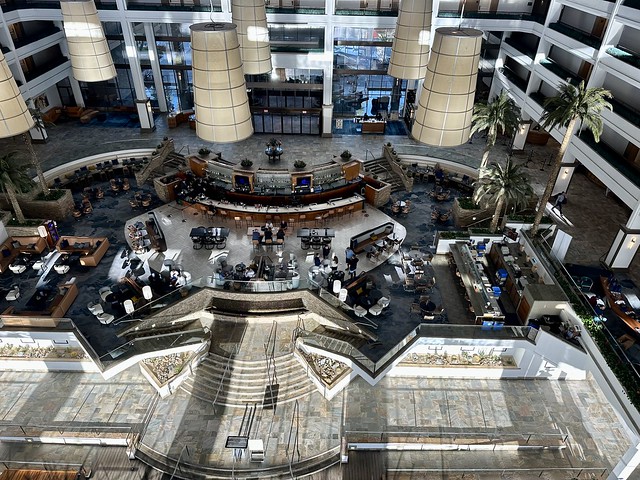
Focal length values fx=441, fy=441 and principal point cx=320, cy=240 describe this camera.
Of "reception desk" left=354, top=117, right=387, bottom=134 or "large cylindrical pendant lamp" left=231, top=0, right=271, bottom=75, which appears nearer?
"large cylindrical pendant lamp" left=231, top=0, right=271, bottom=75

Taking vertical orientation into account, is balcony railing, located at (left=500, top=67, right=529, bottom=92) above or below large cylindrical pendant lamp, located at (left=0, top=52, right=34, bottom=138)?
below

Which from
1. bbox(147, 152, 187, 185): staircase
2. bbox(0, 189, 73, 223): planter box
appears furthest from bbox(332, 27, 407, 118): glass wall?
bbox(0, 189, 73, 223): planter box

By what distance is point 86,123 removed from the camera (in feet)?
128

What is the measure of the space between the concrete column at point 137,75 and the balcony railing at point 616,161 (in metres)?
32.7

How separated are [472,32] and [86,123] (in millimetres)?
36770

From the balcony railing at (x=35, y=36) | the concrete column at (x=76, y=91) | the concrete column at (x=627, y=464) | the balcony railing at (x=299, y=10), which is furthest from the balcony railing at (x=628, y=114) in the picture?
the concrete column at (x=76, y=91)

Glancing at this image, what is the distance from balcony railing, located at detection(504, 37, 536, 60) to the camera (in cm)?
3403

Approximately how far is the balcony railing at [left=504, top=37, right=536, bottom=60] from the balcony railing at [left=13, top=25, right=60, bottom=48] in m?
38.4

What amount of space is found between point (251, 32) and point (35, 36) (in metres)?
27.6

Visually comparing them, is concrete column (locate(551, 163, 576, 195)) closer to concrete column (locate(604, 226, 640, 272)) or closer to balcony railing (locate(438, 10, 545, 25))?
concrete column (locate(604, 226, 640, 272))

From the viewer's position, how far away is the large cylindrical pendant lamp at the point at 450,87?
39.9 ft

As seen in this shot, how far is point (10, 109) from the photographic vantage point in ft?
57.7

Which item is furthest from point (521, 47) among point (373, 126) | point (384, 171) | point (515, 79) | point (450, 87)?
point (450, 87)

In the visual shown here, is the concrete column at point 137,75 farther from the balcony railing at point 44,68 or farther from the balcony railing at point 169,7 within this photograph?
the balcony railing at point 44,68
